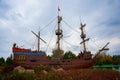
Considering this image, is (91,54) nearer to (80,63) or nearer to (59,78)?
(80,63)

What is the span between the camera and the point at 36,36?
1443 inches

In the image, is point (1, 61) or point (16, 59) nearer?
point (16, 59)

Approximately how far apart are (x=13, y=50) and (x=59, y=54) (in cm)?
980

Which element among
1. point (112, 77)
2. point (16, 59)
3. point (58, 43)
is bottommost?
point (112, 77)

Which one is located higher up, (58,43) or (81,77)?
(58,43)

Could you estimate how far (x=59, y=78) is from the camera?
17969 mm

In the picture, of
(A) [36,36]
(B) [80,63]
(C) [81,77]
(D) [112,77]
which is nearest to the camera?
(C) [81,77]

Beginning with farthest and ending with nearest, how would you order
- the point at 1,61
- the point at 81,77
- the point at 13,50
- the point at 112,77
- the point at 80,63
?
the point at 1,61, the point at 80,63, the point at 13,50, the point at 112,77, the point at 81,77

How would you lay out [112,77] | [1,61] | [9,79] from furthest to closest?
[1,61]
[112,77]
[9,79]

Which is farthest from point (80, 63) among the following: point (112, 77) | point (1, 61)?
point (1, 61)

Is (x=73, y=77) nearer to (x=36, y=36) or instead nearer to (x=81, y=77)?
(x=81, y=77)

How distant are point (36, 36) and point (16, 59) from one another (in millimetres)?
7663

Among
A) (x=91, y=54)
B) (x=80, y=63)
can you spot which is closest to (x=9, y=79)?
(x=80, y=63)

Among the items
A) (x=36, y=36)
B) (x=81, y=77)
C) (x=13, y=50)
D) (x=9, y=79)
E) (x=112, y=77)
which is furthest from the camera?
(x=36, y=36)
